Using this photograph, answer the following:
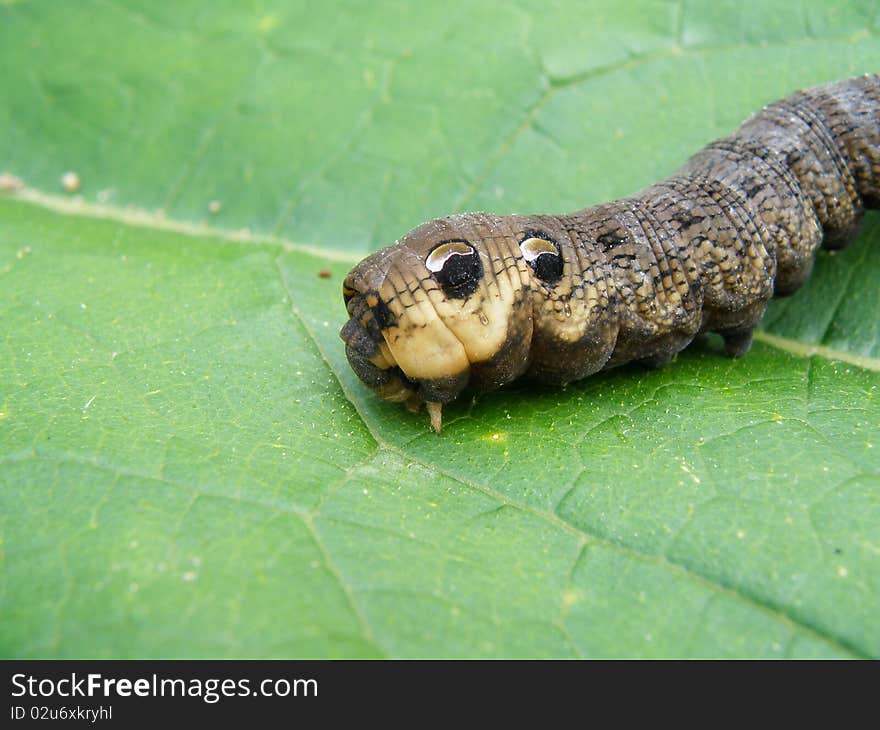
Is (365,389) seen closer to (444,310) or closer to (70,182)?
(444,310)

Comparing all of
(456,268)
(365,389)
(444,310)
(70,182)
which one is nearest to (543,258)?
(456,268)

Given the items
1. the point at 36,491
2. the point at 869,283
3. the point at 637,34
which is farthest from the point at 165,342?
the point at 869,283

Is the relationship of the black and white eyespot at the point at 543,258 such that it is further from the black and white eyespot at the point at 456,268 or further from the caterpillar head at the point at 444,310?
the black and white eyespot at the point at 456,268

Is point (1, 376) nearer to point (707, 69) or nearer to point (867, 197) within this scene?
point (707, 69)

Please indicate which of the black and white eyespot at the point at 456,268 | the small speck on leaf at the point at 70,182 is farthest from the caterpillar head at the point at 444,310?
the small speck on leaf at the point at 70,182

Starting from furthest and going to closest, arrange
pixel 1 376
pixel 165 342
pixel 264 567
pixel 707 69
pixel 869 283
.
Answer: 1. pixel 707 69
2. pixel 869 283
3. pixel 165 342
4. pixel 1 376
5. pixel 264 567

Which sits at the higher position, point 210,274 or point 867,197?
point 867,197
